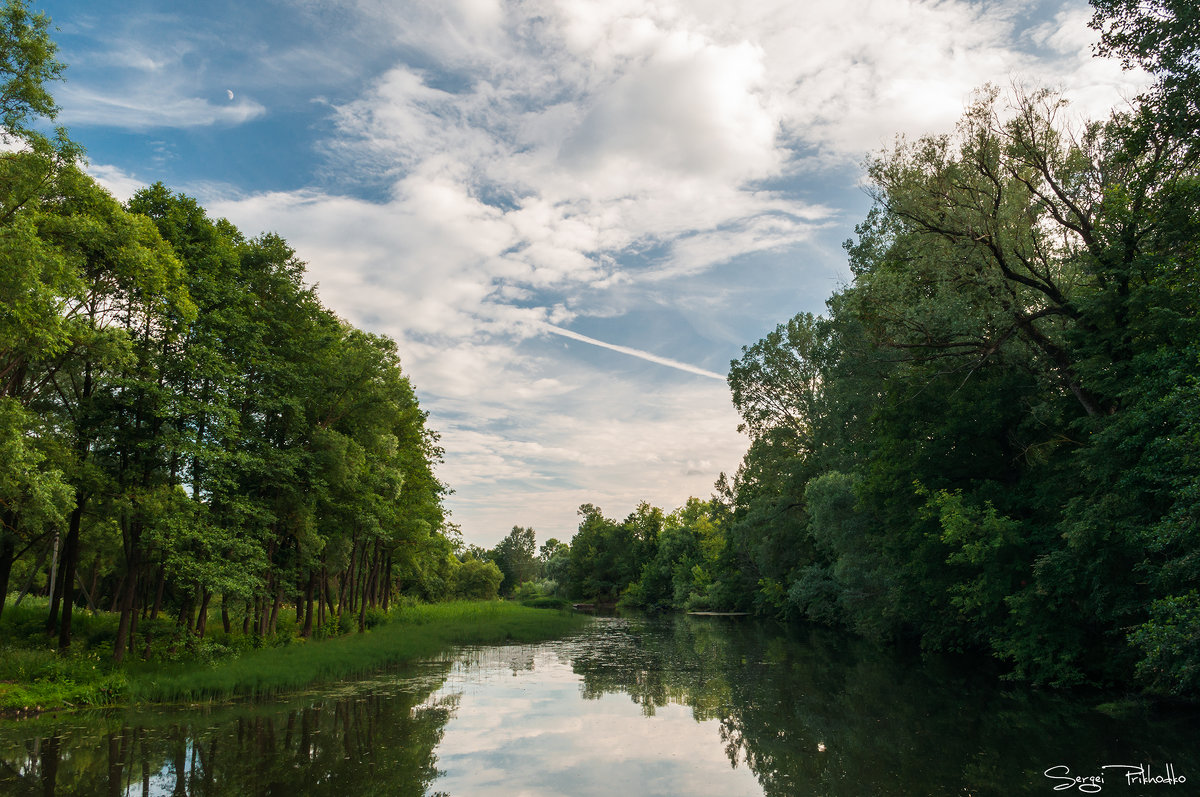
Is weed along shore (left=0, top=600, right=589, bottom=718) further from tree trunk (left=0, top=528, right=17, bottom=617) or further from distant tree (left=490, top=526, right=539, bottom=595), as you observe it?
distant tree (left=490, top=526, right=539, bottom=595)

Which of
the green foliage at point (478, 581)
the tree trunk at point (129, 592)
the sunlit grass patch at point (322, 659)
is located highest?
the tree trunk at point (129, 592)

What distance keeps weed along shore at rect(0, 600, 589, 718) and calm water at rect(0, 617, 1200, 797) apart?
1.30 metres

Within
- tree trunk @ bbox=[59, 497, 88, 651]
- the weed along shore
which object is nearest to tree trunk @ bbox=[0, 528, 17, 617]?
tree trunk @ bbox=[59, 497, 88, 651]

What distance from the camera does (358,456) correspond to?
25625 millimetres

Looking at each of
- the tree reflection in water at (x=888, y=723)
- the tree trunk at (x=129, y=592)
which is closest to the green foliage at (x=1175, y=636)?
the tree reflection in water at (x=888, y=723)

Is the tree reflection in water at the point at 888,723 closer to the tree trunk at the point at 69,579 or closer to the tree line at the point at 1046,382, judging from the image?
the tree line at the point at 1046,382

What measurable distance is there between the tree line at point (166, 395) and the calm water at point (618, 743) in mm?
5063

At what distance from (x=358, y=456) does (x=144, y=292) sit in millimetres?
10046

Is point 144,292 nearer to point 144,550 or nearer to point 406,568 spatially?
point 144,550

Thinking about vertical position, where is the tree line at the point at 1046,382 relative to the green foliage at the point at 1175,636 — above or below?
above

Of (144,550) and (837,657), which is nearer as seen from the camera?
(144,550)

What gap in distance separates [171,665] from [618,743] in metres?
13.4

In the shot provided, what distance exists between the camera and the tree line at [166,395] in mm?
14445

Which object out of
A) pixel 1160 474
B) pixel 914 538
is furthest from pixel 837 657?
pixel 1160 474
